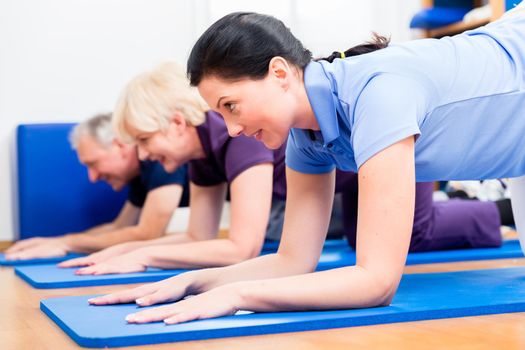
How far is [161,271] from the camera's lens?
2.46 meters

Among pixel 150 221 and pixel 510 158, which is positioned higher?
pixel 510 158

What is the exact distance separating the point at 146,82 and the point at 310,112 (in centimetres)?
106

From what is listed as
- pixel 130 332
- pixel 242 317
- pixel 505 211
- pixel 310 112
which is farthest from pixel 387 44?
pixel 505 211

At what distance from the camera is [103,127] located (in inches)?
127

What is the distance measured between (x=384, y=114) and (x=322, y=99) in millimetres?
183

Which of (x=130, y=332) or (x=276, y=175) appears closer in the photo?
(x=130, y=332)

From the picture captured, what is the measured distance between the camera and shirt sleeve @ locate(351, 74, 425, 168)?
1.45m

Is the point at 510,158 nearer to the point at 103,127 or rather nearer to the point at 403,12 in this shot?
the point at 103,127

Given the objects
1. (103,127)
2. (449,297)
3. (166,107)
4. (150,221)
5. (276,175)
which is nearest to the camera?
(449,297)

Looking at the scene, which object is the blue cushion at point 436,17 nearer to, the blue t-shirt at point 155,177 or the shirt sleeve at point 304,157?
the blue t-shirt at point 155,177

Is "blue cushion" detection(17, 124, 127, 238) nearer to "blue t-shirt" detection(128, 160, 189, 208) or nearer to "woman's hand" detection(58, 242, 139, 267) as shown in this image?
"blue t-shirt" detection(128, 160, 189, 208)

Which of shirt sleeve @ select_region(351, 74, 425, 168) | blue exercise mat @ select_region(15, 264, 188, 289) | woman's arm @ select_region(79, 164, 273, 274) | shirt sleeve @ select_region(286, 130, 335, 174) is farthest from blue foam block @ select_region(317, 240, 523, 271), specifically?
shirt sleeve @ select_region(351, 74, 425, 168)

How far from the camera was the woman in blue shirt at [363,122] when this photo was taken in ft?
4.81

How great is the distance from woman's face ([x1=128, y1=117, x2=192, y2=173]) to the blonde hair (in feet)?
0.07
